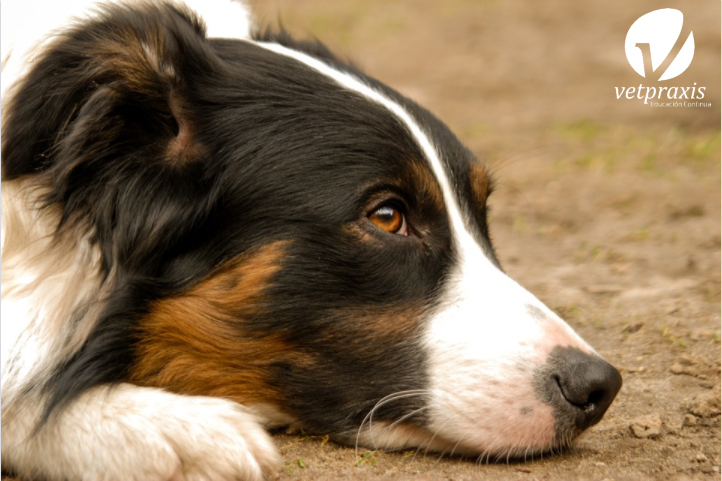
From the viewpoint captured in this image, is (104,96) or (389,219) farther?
(389,219)

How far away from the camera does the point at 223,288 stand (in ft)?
10.6

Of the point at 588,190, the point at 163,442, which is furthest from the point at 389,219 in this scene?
the point at 588,190

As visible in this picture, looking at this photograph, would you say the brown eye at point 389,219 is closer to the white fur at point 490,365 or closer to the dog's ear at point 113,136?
the white fur at point 490,365

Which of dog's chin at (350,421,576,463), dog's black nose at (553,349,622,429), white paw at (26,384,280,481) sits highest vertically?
dog's black nose at (553,349,622,429)

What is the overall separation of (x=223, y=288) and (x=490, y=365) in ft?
3.10

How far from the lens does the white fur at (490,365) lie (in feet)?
10.2

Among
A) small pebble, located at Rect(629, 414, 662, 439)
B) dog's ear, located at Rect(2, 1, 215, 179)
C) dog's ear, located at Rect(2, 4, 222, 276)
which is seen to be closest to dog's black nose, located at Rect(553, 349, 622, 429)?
small pebble, located at Rect(629, 414, 662, 439)

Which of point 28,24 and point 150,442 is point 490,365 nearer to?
point 150,442

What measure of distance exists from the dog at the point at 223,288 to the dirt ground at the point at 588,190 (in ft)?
A: 0.75

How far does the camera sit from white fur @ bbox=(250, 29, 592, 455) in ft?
10.2

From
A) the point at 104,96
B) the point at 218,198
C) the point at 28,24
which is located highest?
the point at 28,24

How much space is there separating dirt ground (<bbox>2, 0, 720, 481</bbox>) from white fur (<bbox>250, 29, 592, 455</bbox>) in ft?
0.43

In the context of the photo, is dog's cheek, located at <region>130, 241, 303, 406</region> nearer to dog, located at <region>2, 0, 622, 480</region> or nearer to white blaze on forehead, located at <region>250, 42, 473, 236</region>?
dog, located at <region>2, 0, 622, 480</region>

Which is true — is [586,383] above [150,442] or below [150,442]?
above
